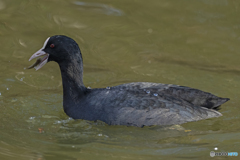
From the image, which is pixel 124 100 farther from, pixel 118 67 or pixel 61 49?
pixel 118 67

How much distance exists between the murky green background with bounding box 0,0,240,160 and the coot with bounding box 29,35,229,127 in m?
0.15

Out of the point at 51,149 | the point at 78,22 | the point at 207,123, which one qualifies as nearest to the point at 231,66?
the point at 207,123

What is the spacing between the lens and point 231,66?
31.4ft

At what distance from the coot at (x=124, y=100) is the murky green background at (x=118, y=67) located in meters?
0.15

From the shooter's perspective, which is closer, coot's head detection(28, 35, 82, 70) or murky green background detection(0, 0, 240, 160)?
murky green background detection(0, 0, 240, 160)

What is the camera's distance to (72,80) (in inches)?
283

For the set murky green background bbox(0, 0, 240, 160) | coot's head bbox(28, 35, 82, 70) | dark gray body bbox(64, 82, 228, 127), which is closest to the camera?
murky green background bbox(0, 0, 240, 160)

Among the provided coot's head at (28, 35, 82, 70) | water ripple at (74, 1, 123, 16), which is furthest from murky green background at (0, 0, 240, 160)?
coot's head at (28, 35, 82, 70)

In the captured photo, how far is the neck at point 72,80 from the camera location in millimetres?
7129

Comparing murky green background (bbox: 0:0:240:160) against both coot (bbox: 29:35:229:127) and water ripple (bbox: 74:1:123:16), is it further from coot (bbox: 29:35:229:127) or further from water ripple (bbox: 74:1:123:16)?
coot (bbox: 29:35:229:127)

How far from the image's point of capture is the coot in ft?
22.2

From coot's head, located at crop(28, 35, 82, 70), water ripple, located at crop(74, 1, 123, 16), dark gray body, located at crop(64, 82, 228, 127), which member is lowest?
dark gray body, located at crop(64, 82, 228, 127)

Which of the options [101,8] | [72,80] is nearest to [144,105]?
[72,80]

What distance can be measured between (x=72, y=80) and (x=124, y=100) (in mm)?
1012
